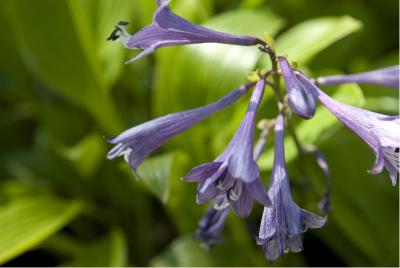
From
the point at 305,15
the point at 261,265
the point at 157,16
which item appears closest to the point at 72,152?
the point at 261,265

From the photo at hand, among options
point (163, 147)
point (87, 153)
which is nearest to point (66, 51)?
point (87, 153)

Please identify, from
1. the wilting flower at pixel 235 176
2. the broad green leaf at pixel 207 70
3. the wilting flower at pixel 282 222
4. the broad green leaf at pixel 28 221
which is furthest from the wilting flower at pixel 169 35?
the broad green leaf at pixel 28 221

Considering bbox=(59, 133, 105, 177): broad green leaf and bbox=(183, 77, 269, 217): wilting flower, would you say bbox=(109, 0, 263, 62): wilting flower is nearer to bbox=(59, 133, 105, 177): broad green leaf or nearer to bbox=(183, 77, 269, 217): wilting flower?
bbox=(183, 77, 269, 217): wilting flower

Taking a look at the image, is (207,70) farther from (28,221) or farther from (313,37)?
(28,221)

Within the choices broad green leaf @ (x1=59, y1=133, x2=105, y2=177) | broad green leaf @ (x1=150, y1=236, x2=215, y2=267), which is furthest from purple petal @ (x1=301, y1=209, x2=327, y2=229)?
broad green leaf @ (x1=59, y1=133, x2=105, y2=177)

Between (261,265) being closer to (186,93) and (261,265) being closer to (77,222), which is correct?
(186,93)

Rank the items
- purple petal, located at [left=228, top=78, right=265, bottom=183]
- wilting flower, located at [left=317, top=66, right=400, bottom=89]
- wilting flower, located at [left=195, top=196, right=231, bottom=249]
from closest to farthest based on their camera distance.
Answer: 1. purple petal, located at [left=228, top=78, right=265, bottom=183]
2. wilting flower, located at [left=317, top=66, right=400, bottom=89]
3. wilting flower, located at [left=195, top=196, right=231, bottom=249]
